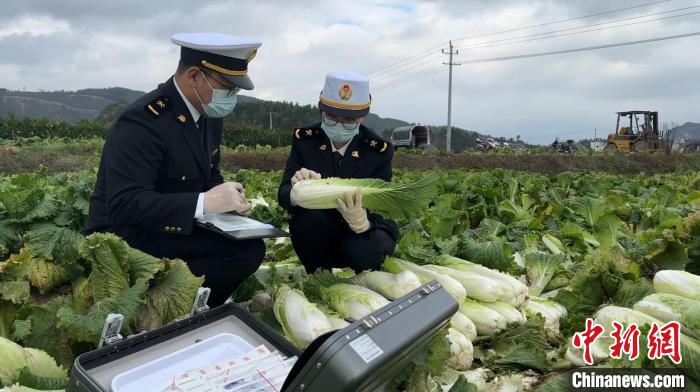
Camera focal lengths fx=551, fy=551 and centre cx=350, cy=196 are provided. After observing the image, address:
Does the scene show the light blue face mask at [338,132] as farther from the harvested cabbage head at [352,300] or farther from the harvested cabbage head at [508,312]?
the harvested cabbage head at [508,312]

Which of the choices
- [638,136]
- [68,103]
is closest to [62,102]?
[68,103]

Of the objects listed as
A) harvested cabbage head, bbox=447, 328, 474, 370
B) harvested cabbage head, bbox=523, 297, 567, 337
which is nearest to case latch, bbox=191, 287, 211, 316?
harvested cabbage head, bbox=447, 328, 474, 370

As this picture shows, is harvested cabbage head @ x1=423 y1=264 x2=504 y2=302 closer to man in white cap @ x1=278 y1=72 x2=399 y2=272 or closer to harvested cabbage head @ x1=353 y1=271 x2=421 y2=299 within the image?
harvested cabbage head @ x1=353 y1=271 x2=421 y2=299

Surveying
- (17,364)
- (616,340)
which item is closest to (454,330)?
(616,340)

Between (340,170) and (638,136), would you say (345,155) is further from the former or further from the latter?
(638,136)

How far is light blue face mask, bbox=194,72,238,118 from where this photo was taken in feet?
11.1

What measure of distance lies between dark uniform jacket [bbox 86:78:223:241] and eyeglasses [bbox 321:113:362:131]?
884 mm

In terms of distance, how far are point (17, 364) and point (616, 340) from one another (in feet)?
8.77

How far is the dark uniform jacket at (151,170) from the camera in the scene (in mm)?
3113

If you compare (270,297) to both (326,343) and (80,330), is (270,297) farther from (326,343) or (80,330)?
(326,343)

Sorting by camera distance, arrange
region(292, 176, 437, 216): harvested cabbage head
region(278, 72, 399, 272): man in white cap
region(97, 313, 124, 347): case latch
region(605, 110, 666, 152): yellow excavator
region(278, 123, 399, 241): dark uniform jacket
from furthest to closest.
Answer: region(605, 110, 666, 152): yellow excavator, region(278, 123, 399, 241): dark uniform jacket, region(278, 72, 399, 272): man in white cap, region(292, 176, 437, 216): harvested cabbage head, region(97, 313, 124, 347): case latch

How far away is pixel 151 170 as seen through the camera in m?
3.22

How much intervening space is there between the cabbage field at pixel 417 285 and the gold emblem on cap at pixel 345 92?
913 mm

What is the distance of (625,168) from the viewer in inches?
885
